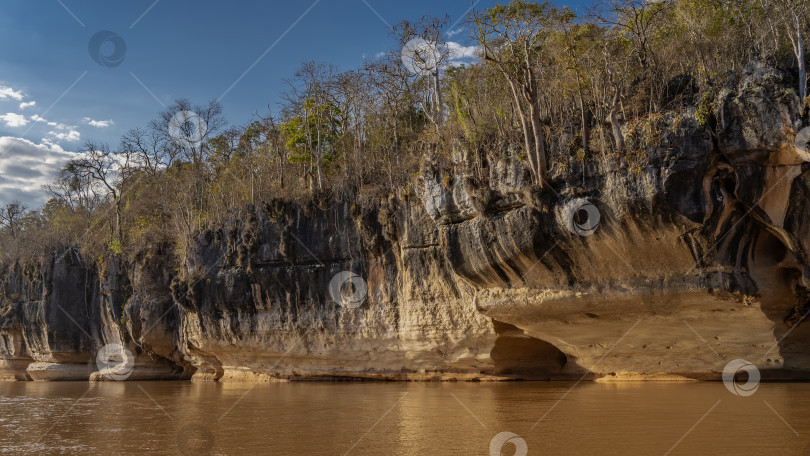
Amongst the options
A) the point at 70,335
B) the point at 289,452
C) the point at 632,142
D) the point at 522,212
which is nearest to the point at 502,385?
the point at 522,212

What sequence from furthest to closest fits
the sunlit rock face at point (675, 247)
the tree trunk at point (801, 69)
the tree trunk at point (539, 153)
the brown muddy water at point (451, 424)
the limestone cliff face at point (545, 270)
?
the tree trunk at point (539, 153), the limestone cliff face at point (545, 270), the sunlit rock face at point (675, 247), the tree trunk at point (801, 69), the brown muddy water at point (451, 424)

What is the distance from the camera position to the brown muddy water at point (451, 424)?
7.31m

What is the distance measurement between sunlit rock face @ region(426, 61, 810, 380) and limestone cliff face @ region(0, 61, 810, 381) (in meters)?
0.04

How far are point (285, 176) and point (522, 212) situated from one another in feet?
46.9

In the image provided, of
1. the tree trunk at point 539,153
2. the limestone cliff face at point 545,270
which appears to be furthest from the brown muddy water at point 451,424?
the tree trunk at point 539,153

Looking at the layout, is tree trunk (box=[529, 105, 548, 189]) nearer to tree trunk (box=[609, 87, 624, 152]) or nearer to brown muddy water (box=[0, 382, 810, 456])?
tree trunk (box=[609, 87, 624, 152])

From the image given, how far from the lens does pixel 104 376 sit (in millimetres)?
30016

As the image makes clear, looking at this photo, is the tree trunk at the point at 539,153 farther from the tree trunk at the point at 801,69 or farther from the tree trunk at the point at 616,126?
the tree trunk at the point at 801,69

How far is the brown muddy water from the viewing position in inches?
288

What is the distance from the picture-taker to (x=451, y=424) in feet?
30.8

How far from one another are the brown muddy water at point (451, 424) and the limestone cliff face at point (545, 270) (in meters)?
1.83

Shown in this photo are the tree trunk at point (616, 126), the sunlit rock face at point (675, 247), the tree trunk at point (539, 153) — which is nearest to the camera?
the sunlit rock face at point (675, 247)

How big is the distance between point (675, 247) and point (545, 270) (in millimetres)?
3191

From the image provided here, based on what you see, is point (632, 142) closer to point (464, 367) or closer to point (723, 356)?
point (723, 356)
